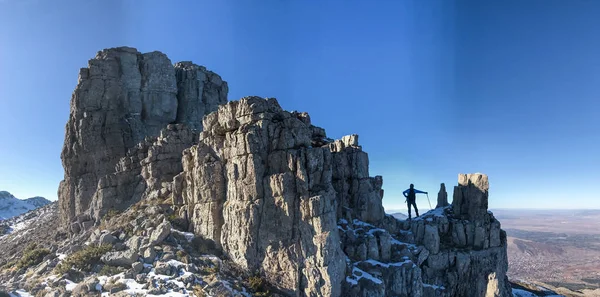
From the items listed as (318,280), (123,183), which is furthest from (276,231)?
(123,183)

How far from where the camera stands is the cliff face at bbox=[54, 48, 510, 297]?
26.6 metres

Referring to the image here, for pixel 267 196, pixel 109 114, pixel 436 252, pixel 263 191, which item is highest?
pixel 109 114

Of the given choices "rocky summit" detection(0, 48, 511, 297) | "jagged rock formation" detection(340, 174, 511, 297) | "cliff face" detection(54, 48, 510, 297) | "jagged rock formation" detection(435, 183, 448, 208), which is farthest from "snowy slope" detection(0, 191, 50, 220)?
"jagged rock formation" detection(435, 183, 448, 208)

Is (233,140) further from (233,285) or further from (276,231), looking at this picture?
(233,285)

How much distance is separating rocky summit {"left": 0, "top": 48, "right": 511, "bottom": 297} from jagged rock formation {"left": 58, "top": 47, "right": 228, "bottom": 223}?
202 mm

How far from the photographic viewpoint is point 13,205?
113938 millimetres

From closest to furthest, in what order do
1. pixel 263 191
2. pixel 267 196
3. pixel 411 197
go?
pixel 267 196 → pixel 263 191 → pixel 411 197

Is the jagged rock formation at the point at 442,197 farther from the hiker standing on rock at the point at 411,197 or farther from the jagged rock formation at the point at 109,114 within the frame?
the jagged rock formation at the point at 109,114

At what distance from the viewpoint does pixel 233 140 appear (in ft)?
94.7

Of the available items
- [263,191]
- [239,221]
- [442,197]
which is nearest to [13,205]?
[239,221]

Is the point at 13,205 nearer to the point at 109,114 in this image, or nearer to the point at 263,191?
the point at 109,114

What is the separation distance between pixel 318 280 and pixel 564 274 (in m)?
221

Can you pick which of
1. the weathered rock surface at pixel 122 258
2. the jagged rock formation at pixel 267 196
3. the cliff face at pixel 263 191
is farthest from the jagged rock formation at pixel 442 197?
the weathered rock surface at pixel 122 258

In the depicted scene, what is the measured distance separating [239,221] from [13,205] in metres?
132
